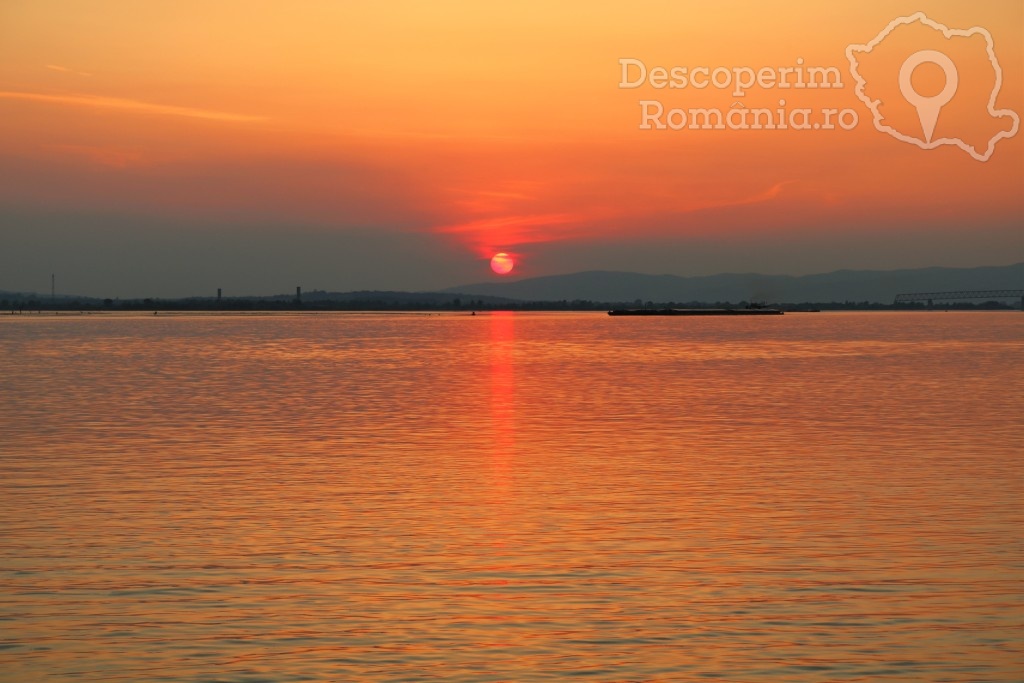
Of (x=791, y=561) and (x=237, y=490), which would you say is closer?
(x=791, y=561)

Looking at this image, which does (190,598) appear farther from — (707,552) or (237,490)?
(237,490)

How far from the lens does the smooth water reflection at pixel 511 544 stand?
1509 cm

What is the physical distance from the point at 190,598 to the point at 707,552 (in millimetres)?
7986

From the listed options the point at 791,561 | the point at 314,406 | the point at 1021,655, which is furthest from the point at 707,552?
the point at 314,406

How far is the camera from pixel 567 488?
28.1 m

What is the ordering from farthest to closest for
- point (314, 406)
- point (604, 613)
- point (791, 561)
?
1. point (314, 406)
2. point (791, 561)
3. point (604, 613)

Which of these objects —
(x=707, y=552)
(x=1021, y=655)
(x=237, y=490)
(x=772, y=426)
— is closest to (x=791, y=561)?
(x=707, y=552)

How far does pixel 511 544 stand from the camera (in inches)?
853

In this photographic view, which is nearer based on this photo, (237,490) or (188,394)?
(237,490)

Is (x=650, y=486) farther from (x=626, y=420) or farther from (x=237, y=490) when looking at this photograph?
(x=626, y=420)

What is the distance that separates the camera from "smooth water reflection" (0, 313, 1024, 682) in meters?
15.1

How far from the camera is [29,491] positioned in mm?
27672

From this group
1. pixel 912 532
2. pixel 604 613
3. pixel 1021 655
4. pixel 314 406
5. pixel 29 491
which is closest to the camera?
pixel 1021 655

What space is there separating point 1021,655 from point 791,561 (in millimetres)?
5400
